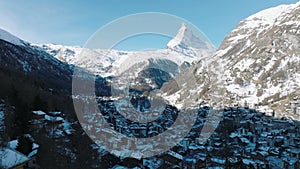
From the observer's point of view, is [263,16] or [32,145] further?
[263,16]

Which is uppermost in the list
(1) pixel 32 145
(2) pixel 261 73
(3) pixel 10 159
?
(2) pixel 261 73

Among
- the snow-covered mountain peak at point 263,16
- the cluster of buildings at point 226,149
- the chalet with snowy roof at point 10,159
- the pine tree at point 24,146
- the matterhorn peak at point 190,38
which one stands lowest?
the cluster of buildings at point 226,149

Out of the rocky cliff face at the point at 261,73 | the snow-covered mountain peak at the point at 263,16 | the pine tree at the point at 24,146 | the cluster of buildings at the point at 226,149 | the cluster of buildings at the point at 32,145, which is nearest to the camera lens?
the cluster of buildings at the point at 32,145

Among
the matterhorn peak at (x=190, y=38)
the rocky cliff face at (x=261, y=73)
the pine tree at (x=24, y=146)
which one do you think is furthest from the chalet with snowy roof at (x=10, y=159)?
the rocky cliff face at (x=261, y=73)

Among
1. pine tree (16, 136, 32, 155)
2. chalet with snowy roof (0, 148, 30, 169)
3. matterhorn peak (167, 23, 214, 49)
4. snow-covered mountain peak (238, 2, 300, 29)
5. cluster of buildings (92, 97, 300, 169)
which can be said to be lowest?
cluster of buildings (92, 97, 300, 169)

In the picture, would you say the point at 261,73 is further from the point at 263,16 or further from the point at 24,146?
the point at 263,16

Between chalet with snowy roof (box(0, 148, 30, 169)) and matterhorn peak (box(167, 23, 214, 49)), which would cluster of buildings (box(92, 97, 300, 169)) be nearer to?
chalet with snowy roof (box(0, 148, 30, 169))

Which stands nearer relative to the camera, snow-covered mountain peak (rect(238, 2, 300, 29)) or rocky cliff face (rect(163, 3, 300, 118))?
rocky cliff face (rect(163, 3, 300, 118))

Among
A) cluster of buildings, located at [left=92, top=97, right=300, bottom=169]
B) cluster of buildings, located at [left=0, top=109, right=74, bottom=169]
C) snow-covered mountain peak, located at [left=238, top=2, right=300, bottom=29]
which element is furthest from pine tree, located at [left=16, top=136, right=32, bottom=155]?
snow-covered mountain peak, located at [left=238, top=2, right=300, bottom=29]

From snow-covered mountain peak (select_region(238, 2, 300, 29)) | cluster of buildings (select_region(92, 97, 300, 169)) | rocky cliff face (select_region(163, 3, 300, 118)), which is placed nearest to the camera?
cluster of buildings (select_region(92, 97, 300, 169))

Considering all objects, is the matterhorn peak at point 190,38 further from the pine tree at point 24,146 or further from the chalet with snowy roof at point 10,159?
the pine tree at point 24,146

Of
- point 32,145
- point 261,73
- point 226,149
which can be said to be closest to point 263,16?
point 261,73

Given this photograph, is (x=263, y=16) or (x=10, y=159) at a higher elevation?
(x=263, y=16)

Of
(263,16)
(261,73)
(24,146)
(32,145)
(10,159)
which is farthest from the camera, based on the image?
(263,16)
